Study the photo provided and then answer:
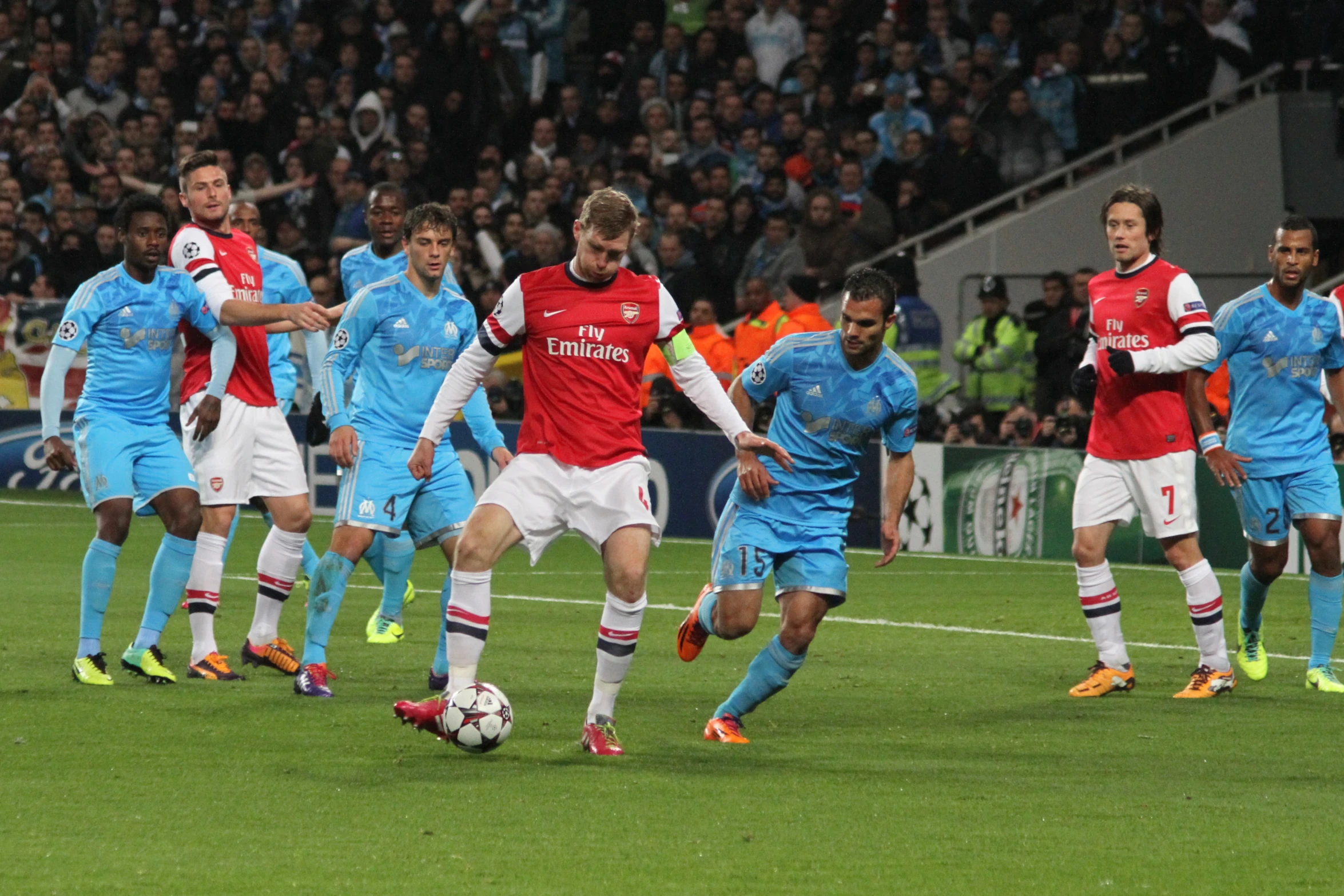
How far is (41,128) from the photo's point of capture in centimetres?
2288

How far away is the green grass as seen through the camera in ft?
17.6

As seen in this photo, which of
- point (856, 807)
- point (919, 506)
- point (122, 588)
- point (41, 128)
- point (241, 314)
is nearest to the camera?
point (856, 807)

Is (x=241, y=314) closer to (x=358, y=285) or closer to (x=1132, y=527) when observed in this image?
(x=358, y=285)

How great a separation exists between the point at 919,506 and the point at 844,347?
887 cm

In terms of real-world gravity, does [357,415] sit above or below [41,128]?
below

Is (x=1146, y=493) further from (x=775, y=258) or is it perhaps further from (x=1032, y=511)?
(x=775, y=258)

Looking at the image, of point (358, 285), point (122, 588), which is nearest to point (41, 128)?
point (122, 588)

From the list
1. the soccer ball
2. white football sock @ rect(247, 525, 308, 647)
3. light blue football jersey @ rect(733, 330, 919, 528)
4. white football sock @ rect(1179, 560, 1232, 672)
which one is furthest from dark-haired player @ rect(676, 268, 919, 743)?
white football sock @ rect(247, 525, 308, 647)

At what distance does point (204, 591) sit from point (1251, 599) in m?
5.00

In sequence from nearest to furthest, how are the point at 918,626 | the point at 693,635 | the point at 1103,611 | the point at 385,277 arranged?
the point at 693,635 < the point at 1103,611 < the point at 385,277 < the point at 918,626

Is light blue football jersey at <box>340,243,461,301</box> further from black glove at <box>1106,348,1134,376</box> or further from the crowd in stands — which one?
the crowd in stands

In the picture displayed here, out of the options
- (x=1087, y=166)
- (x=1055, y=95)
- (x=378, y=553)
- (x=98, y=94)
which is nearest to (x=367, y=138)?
(x=98, y=94)

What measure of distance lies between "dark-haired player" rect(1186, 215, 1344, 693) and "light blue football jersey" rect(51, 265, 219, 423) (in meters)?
4.78

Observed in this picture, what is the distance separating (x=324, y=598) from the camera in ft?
28.1
